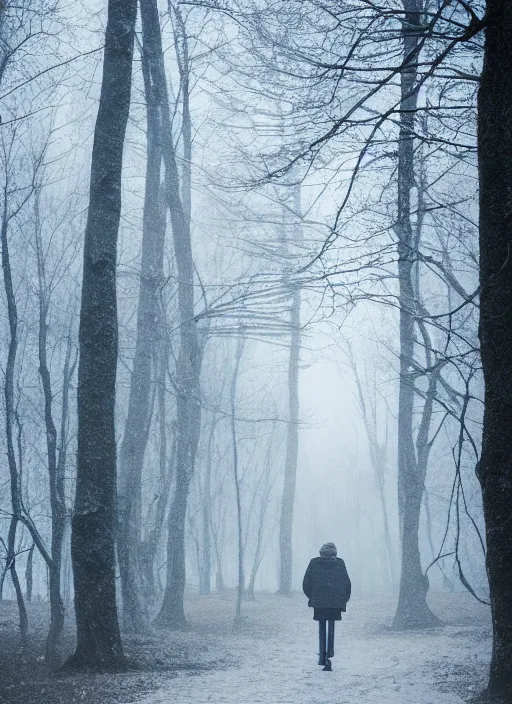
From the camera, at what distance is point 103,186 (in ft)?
22.5

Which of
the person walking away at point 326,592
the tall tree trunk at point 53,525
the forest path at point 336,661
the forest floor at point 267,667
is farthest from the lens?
the person walking away at point 326,592

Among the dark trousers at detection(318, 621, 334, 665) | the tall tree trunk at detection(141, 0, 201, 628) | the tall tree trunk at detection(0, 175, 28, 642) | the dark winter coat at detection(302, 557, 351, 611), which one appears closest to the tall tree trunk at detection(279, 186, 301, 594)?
the tall tree trunk at detection(141, 0, 201, 628)

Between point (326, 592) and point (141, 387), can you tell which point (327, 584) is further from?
point (141, 387)

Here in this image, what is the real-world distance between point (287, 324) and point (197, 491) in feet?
60.3

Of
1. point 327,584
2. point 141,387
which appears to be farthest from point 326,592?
point 141,387

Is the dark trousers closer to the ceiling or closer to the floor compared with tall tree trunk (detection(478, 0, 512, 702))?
closer to the floor

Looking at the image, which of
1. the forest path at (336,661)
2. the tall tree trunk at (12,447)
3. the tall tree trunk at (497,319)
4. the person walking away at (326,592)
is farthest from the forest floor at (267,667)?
the tall tree trunk at (497,319)

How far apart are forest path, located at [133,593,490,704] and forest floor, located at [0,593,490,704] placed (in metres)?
0.01

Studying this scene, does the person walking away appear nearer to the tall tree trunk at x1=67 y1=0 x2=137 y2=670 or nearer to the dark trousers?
the dark trousers

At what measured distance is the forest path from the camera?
5.34 meters

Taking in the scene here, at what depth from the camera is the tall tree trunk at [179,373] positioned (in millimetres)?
11383

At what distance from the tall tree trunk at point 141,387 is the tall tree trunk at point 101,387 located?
315 centimetres

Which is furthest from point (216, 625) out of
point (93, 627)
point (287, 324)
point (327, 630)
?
point (93, 627)

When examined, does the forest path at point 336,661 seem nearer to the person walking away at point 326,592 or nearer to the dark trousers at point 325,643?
the dark trousers at point 325,643
